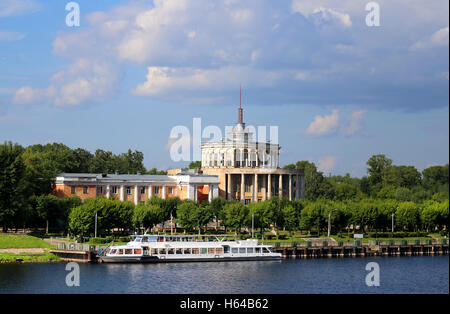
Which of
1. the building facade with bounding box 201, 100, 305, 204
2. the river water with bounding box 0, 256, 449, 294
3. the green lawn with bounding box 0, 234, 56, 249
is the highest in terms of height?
the building facade with bounding box 201, 100, 305, 204

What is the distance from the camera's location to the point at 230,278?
219 ft

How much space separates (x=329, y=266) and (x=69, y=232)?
3388 cm

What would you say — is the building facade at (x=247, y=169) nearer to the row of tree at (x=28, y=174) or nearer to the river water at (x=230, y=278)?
the row of tree at (x=28, y=174)

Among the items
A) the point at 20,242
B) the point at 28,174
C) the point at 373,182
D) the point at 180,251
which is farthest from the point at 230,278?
the point at 373,182

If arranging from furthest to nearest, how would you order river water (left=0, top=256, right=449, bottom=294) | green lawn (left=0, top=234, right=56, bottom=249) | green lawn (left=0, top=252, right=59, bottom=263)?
green lawn (left=0, top=234, right=56, bottom=249)
green lawn (left=0, top=252, right=59, bottom=263)
river water (left=0, top=256, right=449, bottom=294)

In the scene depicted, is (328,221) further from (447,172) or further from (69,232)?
(447,172)

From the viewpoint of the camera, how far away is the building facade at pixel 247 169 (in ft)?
412

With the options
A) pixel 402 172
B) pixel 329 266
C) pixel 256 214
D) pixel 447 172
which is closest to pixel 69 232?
pixel 256 214

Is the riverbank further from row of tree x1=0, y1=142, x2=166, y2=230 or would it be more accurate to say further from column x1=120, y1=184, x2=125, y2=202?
column x1=120, y1=184, x2=125, y2=202

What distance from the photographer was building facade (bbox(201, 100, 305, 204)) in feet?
412

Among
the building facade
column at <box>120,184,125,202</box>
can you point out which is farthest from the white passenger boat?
the building facade

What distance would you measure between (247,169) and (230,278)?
5952cm

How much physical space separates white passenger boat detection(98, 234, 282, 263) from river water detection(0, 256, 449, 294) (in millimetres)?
1950

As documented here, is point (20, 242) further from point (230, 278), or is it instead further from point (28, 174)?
point (230, 278)
